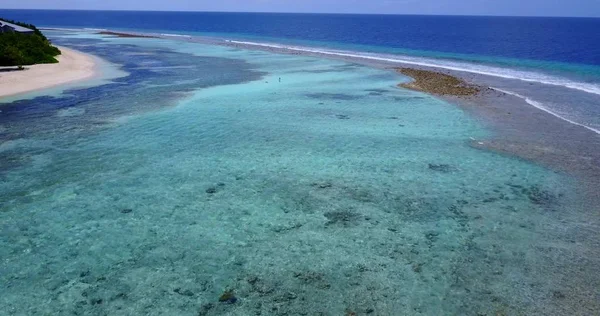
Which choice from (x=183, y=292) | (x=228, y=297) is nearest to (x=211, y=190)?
(x=183, y=292)

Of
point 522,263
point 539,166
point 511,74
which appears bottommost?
point 522,263

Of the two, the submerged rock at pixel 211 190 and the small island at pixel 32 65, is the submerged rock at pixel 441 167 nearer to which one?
the submerged rock at pixel 211 190

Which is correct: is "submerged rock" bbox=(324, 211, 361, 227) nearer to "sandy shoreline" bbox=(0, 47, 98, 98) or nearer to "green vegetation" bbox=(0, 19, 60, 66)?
"sandy shoreline" bbox=(0, 47, 98, 98)

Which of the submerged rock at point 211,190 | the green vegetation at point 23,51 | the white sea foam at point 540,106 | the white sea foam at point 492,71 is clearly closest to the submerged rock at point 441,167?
the submerged rock at point 211,190

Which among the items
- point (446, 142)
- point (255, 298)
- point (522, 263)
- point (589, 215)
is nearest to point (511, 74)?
point (446, 142)

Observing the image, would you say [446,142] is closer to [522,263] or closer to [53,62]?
[522,263]

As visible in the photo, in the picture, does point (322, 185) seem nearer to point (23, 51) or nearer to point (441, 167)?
point (441, 167)
